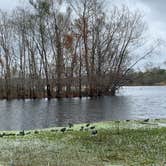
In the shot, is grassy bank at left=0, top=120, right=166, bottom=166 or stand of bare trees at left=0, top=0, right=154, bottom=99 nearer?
grassy bank at left=0, top=120, right=166, bottom=166

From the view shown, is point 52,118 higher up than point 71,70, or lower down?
lower down

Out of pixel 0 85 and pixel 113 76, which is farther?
pixel 113 76

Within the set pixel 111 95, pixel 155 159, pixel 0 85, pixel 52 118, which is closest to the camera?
pixel 155 159

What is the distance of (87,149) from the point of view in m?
11.4

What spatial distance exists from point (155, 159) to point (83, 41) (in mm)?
52840

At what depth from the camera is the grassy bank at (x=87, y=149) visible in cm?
966

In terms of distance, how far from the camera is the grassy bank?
9.66 meters

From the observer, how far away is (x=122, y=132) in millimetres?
15234

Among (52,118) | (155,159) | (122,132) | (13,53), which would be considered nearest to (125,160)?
(155,159)

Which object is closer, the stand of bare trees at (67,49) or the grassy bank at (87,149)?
the grassy bank at (87,149)

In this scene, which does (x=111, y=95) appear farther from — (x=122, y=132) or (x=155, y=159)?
(x=155, y=159)

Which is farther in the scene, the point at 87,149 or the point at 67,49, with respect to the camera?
the point at 67,49

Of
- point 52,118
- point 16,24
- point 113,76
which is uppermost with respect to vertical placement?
point 16,24

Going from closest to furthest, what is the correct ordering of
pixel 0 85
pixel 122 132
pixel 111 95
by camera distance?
1. pixel 122 132
2. pixel 0 85
3. pixel 111 95
